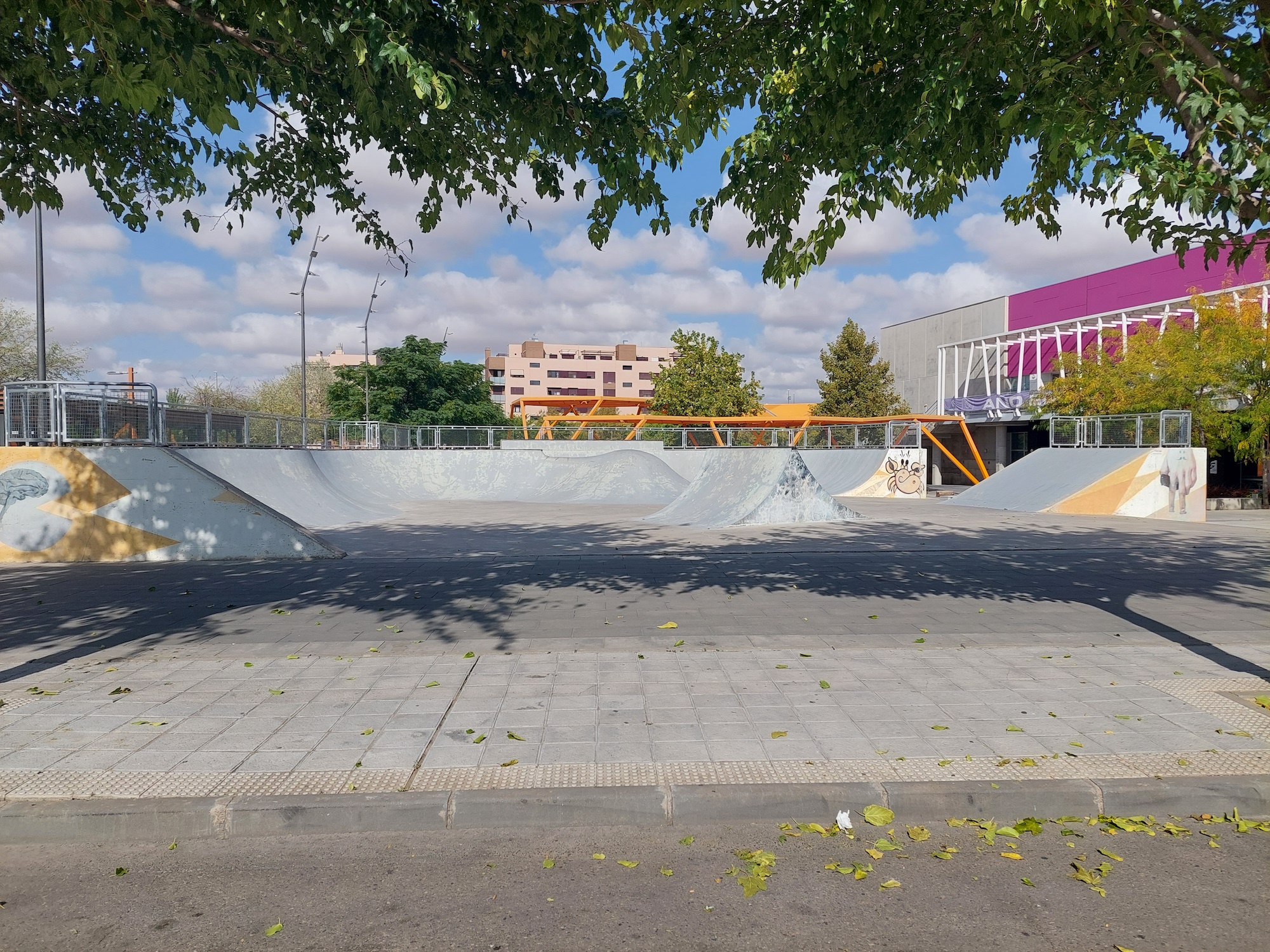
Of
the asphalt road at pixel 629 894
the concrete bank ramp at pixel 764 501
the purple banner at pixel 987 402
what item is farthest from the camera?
the purple banner at pixel 987 402

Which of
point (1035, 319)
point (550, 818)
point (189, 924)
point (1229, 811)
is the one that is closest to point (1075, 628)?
point (1229, 811)

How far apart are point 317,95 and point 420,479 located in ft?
74.3

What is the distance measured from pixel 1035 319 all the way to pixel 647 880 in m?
51.7

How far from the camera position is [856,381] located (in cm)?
5678

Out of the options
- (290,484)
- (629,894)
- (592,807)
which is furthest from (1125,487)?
(629,894)

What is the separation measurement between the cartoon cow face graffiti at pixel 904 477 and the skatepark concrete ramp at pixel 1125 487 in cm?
433

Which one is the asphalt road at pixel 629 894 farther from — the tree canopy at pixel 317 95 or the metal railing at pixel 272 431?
the metal railing at pixel 272 431

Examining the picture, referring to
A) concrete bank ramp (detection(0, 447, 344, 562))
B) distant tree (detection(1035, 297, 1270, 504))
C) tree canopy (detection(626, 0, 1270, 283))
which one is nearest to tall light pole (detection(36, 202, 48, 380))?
concrete bank ramp (detection(0, 447, 344, 562))

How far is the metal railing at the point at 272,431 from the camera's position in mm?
12359

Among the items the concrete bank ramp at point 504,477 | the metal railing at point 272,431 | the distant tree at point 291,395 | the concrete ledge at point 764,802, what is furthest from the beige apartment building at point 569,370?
the concrete ledge at point 764,802

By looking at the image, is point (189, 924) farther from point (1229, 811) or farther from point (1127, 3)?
point (1127, 3)

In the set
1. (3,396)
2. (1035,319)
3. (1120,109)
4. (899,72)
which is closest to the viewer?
(899,72)

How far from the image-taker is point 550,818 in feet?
12.2

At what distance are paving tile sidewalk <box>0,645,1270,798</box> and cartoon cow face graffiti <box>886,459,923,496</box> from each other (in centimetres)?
2173
